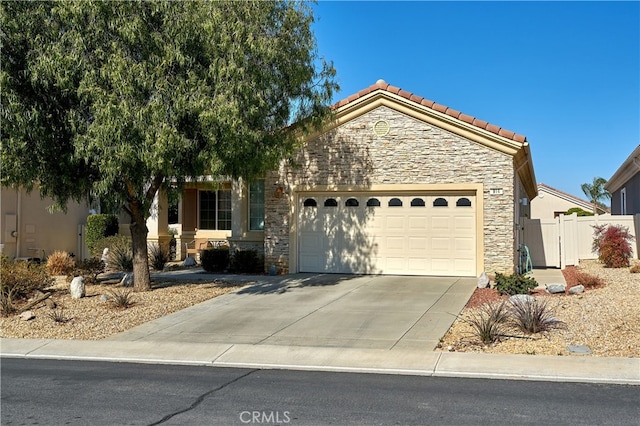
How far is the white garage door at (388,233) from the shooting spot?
16344 millimetres

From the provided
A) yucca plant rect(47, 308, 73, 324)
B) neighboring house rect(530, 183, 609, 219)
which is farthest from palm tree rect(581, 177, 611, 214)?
yucca plant rect(47, 308, 73, 324)

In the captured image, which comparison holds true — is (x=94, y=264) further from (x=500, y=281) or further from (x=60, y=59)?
(x=500, y=281)

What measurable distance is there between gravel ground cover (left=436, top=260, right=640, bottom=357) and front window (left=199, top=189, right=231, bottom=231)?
39.7 feet

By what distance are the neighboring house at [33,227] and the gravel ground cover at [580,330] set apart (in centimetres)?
1520

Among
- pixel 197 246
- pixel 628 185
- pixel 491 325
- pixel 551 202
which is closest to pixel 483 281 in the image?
pixel 491 325

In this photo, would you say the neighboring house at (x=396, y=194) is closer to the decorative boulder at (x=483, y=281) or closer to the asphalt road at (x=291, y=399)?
the decorative boulder at (x=483, y=281)

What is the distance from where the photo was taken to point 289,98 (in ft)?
44.5

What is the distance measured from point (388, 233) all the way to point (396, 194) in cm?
111

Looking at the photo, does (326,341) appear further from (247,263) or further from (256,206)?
(256,206)

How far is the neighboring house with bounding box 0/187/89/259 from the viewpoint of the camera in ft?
67.6

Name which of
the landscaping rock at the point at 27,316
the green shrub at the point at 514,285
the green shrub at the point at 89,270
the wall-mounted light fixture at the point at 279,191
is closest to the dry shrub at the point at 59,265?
the green shrub at the point at 89,270

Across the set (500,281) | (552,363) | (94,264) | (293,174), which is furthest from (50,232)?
(552,363)

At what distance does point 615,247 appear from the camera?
16.9 meters

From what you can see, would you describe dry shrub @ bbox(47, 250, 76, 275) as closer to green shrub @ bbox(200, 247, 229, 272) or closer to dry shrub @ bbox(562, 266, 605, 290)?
green shrub @ bbox(200, 247, 229, 272)
